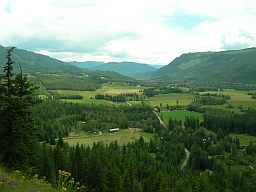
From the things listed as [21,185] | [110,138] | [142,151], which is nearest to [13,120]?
[21,185]

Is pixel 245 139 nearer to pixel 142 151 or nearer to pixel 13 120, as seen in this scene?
pixel 142 151

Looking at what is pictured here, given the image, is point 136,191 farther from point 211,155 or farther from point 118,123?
point 118,123

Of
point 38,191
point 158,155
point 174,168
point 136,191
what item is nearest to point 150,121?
point 158,155

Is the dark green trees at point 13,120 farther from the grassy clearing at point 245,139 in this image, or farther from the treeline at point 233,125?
the treeline at point 233,125

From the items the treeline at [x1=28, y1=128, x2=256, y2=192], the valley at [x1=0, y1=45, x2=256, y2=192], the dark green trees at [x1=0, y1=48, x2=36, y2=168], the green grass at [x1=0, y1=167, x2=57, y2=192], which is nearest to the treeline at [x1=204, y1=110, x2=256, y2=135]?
the valley at [x1=0, y1=45, x2=256, y2=192]

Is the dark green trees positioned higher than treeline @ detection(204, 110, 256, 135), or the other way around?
the dark green trees

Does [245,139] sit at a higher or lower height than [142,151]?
lower

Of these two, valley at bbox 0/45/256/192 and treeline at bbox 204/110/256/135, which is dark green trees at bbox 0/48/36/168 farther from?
treeline at bbox 204/110/256/135
